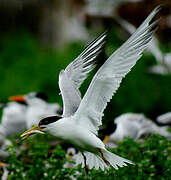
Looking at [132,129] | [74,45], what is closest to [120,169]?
[132,129]

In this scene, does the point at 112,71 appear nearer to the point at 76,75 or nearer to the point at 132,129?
the point at 76,75

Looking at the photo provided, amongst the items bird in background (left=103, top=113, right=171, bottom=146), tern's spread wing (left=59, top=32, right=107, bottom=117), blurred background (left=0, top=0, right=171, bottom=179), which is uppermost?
blurred background (left=0, top=0, right=171, bottom=179)

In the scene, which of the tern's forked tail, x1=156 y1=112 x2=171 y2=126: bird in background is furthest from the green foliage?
x1=156 y1=112 x2=171 y2=126: bird in background

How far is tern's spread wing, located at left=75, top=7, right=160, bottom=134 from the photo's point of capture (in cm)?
275

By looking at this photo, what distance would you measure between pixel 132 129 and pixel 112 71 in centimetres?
222

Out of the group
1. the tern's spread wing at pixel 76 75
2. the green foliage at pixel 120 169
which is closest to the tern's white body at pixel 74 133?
the tern's spread wing at pixel 76 75

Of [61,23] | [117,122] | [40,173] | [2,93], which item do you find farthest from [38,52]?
[40,173]

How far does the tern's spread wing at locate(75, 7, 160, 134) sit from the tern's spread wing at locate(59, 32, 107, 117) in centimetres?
18

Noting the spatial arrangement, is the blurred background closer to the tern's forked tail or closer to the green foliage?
the green foliage

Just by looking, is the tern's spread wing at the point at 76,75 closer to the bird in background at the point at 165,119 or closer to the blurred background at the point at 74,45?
the blurred background at the point at 74,45

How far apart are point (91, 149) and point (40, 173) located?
2.29 feet

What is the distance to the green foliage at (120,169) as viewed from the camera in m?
3.28

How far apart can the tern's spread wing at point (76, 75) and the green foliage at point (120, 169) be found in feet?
1.49

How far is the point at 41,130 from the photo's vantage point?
2859 millimetres
